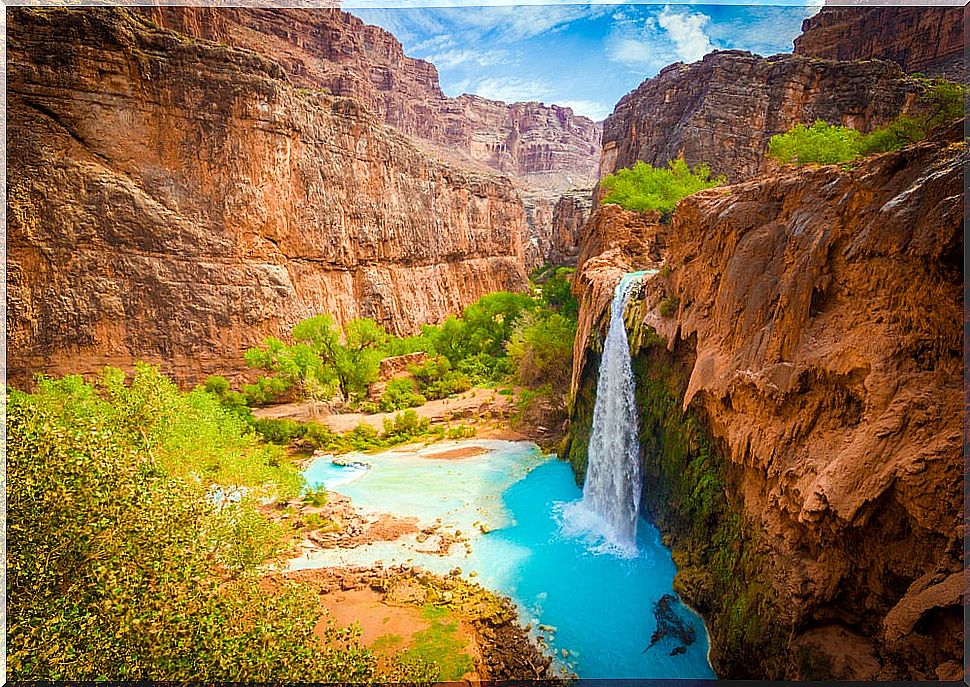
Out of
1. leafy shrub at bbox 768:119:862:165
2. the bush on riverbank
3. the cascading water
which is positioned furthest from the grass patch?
leafy shrub at bbox 768:119:862:165

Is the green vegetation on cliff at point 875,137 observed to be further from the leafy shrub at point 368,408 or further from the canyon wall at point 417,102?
the canyon wall at point 417,102

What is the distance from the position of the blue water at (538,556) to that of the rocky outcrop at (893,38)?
88.3ft

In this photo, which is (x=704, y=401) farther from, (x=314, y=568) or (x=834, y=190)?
(x=314, y=568)

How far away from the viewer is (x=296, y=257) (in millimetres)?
25703

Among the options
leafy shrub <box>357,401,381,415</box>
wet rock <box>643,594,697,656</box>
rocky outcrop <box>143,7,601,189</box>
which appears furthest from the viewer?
rocky outcrop <box>143,7,601,189</box>

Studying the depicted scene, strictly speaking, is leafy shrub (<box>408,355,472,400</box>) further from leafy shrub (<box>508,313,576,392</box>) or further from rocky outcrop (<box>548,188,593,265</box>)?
rocky outcrop (<box>548,188,593,265</box>)

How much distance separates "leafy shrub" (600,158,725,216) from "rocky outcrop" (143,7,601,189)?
2317 cm

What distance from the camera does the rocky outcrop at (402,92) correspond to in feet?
143

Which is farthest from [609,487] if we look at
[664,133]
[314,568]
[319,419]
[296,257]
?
[664,133]

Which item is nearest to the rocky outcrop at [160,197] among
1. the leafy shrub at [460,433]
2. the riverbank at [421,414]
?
the riverbank at [421,414]

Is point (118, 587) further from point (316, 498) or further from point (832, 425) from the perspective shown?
point (316, 498)

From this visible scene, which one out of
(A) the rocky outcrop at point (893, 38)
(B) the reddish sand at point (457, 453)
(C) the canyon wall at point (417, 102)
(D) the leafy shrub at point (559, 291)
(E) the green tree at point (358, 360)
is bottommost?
(B) the reddish sand at point (457, 453)

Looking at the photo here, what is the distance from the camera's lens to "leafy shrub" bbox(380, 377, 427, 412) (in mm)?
21406

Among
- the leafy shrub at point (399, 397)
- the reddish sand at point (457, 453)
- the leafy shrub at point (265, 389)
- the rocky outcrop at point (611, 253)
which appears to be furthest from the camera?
the leafy shrub at point (399, 397)
